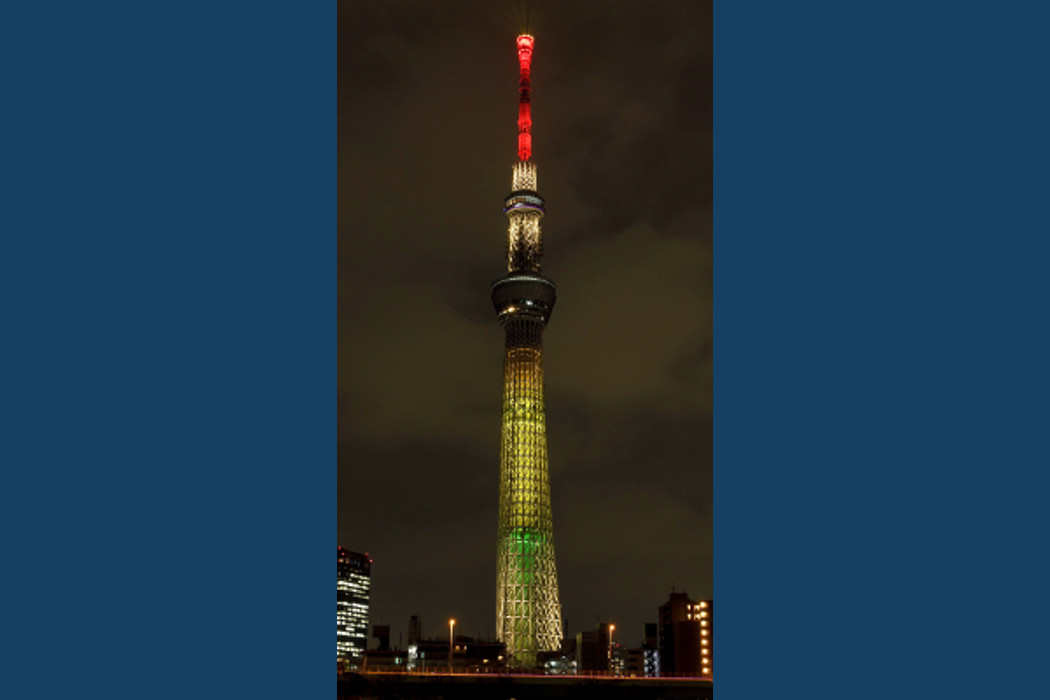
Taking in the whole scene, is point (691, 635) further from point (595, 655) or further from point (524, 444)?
point (524, 444)

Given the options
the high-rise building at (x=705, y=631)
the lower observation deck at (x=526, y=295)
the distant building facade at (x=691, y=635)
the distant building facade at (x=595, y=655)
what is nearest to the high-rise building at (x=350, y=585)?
the distant building facade at (x=595, y=655)

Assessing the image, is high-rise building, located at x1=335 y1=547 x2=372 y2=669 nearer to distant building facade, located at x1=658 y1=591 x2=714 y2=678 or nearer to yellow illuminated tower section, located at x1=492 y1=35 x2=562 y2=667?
yellow illuminated tower section, located at x1=492 y1=35 x2=562 y2=667

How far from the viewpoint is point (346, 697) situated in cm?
2216

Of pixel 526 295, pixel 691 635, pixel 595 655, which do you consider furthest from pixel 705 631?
pixel 526 295

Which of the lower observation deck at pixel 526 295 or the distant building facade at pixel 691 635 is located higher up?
the lower observation deck at pixel 526 295

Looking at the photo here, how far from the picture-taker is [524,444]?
7488cm

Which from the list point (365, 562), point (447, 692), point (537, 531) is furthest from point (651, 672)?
point (365, 562)

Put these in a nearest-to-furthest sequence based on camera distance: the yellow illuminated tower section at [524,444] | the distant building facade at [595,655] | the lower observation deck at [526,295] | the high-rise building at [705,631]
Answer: the distant building facade at [595,655]
the yellow illuminated tower section at [524,444]
the lower observation deck at [526,295]
the high-rise building at [705,631]

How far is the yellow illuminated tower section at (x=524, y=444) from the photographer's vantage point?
234ft

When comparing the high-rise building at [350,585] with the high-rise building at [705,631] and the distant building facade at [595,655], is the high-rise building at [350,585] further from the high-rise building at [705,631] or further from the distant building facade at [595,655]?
the high-rise building at [705,631]

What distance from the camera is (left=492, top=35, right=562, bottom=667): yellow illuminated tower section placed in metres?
71.2

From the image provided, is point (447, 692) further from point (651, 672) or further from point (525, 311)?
point (651, 672)

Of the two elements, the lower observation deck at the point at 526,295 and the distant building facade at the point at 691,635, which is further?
the distant building facade at the point at 691,635

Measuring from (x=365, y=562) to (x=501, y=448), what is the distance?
4438 cm
